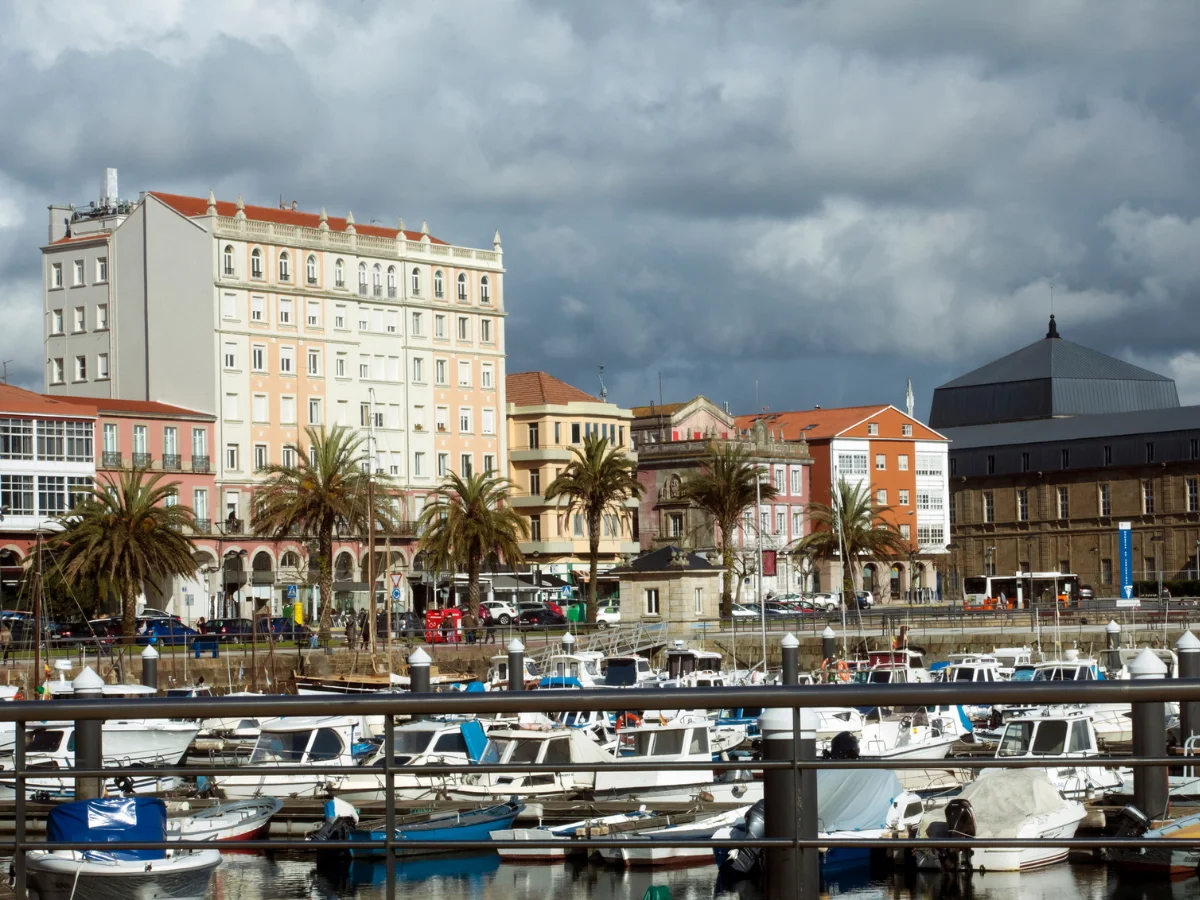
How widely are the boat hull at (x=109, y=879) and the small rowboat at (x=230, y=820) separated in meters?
5.87

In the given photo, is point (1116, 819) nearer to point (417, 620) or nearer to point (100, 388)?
point (417, 620)

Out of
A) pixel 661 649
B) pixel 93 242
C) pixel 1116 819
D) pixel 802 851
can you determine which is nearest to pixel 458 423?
pixel 93 242

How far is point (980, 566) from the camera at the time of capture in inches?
5241

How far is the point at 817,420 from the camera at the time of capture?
125m

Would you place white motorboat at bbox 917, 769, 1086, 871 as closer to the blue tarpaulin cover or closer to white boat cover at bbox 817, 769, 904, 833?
white boat cover at bbox 817, 769, 904, 833

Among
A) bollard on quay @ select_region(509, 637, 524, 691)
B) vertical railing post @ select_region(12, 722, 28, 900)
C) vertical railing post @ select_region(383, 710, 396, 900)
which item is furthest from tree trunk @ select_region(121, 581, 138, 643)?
vertical railing post @ select_region(383, 710, 396, 900)

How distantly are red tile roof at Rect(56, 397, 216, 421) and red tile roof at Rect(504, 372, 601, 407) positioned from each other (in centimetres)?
2291

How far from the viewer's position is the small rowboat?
54.2 feet

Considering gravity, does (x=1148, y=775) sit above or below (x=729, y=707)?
below

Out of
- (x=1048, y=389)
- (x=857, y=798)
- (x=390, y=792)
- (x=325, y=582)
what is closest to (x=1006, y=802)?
(x=857, y=798)

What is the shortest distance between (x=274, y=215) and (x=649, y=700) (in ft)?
314

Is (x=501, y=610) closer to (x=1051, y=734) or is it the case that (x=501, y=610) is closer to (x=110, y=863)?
(x=1051, y=734)

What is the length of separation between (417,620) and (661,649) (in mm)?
16880

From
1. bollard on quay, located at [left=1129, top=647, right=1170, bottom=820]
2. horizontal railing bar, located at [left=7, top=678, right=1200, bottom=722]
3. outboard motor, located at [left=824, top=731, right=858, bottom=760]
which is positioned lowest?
outboard motor, located at [left=824, top=731, right=858, bottom=760]
